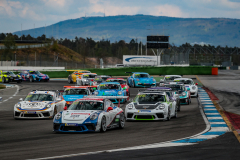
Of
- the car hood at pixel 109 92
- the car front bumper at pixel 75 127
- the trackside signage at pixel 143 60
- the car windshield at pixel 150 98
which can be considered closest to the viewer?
the car front bumper at pixel 75 127

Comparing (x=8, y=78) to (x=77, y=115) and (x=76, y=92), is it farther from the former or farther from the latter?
(x=77, y=115)

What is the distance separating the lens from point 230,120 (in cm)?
1572

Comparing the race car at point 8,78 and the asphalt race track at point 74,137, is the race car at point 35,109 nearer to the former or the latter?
the asphalt race track at point 74,137

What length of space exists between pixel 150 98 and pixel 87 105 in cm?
387

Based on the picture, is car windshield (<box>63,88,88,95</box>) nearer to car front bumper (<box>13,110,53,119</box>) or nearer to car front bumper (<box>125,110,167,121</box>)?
car front bumper (<box>13,110,53,119</box>)

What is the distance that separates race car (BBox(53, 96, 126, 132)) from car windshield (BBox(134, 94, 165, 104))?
9.70ft

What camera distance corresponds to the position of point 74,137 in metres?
11.3

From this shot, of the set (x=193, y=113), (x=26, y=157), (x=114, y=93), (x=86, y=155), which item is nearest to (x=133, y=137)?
(x=86, y=155)

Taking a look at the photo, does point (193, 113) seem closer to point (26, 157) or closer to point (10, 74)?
point (26, 157)

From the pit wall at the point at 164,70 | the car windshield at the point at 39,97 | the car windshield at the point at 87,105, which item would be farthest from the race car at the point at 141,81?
the pit wall at the point at 164,70

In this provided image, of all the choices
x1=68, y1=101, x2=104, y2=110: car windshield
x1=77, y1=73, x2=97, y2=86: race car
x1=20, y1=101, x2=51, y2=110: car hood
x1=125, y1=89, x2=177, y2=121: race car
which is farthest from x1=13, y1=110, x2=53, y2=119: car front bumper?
x1=77, y1=73, x2=97, y2=86: race car

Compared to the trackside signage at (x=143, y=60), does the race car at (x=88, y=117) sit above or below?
below

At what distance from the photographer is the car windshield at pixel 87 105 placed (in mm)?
13008

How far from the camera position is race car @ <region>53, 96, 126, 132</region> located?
39.5 ft
